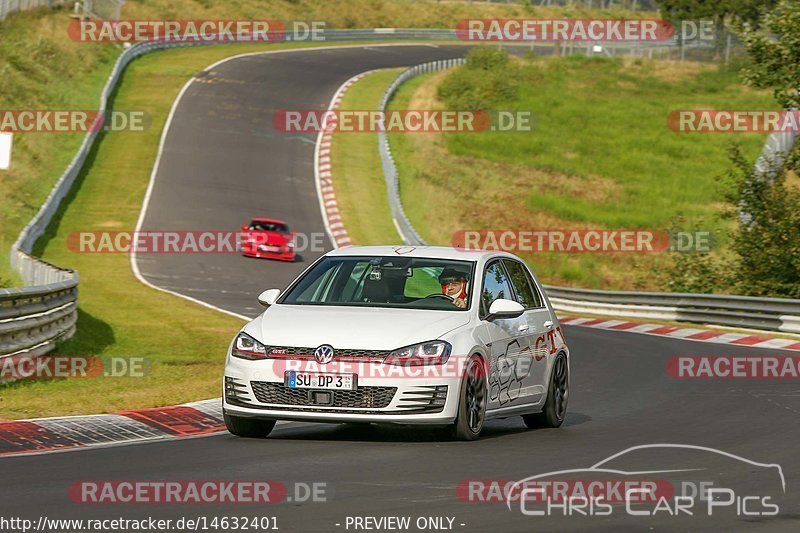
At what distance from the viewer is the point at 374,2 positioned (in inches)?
3996

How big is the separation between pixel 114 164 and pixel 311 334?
39144mm

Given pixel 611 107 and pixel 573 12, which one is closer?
pixel 611 107

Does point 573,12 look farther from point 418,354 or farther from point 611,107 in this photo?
point 418,354

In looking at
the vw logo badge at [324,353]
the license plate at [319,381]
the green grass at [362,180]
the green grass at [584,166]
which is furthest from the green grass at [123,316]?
the green grass at [584,166]

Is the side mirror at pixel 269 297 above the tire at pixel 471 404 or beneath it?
above

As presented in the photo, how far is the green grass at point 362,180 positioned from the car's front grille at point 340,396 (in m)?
30.8

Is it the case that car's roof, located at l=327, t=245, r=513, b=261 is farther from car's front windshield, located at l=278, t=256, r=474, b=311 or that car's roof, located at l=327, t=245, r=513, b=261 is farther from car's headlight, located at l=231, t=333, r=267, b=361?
car's headlight, located at l=231, t=333, r=267, b=361

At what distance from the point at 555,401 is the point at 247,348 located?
3.35 metres

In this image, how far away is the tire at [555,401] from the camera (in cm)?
1263

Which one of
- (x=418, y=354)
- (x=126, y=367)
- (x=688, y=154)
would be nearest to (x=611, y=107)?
(x=688, y=154)

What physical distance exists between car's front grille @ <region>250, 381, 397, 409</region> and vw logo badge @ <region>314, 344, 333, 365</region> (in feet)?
0.81

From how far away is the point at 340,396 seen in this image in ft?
34.3

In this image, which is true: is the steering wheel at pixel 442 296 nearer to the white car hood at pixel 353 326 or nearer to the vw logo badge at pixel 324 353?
the white car hood at pixel 353 326

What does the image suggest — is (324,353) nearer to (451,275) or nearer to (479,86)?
(451,275)
